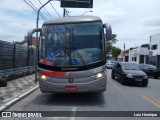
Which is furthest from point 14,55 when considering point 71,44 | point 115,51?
point 115,51

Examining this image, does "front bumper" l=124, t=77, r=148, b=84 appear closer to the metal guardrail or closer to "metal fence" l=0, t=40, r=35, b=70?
the metal guardrail

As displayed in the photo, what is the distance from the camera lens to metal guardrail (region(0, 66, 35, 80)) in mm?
17284

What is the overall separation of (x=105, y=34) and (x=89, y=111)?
328 centimetres

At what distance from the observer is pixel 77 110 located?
950 cm

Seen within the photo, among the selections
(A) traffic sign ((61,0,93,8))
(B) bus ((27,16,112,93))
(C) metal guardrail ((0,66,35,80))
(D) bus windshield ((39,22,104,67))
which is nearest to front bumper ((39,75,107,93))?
(B) bus ((27,16,112,93))

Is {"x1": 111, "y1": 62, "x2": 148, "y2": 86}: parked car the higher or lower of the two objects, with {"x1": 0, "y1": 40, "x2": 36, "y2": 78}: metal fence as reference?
lower

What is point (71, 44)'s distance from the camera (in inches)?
432

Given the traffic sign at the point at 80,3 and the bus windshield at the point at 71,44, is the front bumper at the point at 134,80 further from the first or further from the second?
the traffic sign at the point at 80,3

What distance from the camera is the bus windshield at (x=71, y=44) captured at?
35.4ft

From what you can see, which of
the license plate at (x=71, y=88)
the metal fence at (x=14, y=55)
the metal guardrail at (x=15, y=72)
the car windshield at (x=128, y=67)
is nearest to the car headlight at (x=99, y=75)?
the license plate at (x=71, y=88)

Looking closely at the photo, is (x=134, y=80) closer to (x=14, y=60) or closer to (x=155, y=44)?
(x=14, y=60)

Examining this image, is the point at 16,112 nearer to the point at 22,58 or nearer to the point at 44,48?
the point at 44,48

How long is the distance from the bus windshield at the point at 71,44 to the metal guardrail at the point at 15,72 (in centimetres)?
653

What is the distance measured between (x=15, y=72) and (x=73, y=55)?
33.3 feet
